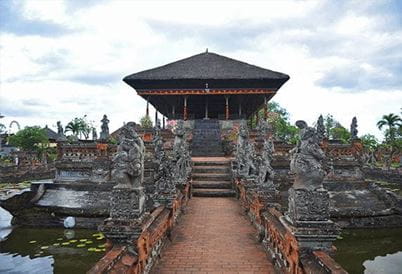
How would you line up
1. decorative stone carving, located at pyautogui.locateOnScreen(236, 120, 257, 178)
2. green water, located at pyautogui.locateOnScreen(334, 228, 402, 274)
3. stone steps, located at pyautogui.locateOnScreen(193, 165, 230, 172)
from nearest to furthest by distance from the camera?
green water, located at pyautogui.locateOnScreen(334, 228, 402, 274) → decorative stone carving, located at pyautogui.locateOnScreen(236, 120, 257, 178) → stone steps, located at pyautogui.locateOnScreen(193, 165, 230, 172)

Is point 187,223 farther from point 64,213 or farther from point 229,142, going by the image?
point 229,142

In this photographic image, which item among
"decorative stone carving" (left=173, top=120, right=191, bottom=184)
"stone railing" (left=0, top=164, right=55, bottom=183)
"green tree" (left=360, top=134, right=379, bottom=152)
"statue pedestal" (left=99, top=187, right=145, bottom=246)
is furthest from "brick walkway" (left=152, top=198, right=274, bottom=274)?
"green tree" (left=360, top=134, right=379, bottom=152)

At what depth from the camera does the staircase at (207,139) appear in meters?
21.4

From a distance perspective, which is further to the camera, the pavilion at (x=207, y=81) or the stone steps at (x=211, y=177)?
the pavilion at (x=207, y=81)

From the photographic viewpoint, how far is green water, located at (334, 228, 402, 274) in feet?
31.0

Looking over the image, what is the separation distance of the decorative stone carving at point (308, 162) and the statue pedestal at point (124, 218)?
2.19 m

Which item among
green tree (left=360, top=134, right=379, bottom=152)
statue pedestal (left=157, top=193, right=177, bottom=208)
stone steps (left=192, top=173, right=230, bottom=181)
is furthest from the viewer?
green tree (left=360, top=134, right=379, bottom=152)

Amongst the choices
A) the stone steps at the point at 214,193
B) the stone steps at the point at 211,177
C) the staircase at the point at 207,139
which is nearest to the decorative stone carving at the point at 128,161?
the stone steps at the point at 214,193

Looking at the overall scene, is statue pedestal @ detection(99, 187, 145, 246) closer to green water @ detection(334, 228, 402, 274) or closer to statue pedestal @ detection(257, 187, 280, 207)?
statue pedestal @ detection(257, 187, 280, 207)

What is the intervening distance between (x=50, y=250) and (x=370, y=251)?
9.78 meters

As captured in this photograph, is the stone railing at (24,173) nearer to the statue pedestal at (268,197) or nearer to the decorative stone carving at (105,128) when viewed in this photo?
the decorative stone carving at (105,128)

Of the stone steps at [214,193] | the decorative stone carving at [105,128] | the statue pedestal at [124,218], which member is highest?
the decorative stone carving at [105,128]

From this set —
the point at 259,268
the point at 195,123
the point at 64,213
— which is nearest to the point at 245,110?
the point at 195,123

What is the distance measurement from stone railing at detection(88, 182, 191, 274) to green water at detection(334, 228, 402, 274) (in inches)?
219
